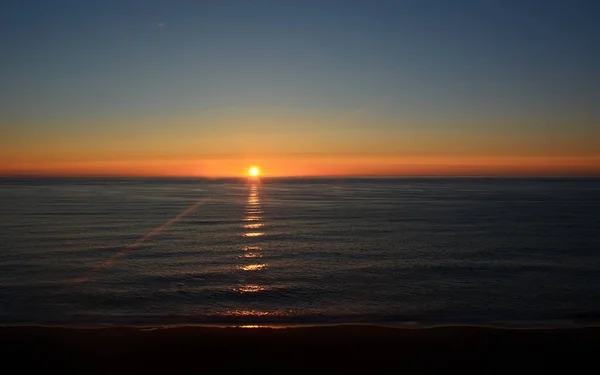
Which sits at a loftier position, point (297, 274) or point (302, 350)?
point (302, 350)

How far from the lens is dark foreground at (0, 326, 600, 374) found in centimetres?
920

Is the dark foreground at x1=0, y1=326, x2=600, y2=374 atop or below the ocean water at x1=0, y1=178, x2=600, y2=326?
atop

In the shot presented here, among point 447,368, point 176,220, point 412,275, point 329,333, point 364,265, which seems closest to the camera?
point 447,368

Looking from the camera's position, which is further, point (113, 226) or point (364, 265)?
point (113, 226)

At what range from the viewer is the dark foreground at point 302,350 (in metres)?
9.20

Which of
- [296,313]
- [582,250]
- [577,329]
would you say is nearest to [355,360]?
[296,313]

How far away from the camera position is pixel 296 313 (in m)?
13.9

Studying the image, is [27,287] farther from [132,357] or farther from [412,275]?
[412,275]

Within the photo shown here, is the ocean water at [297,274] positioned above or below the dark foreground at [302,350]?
below

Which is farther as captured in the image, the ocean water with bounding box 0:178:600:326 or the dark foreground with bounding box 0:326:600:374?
the ocean water with bounding box 0:178:600:326

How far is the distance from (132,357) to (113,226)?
1078 inches

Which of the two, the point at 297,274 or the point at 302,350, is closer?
the point at 302,350

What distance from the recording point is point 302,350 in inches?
397

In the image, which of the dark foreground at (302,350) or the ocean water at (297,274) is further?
the ocean water at (297,274)
